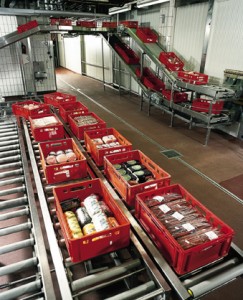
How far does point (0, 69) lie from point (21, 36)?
205 cm

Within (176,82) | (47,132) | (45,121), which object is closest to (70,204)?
(47,132)

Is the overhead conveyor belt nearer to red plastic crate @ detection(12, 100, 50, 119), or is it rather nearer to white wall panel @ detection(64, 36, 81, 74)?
red plastic crate @ detection(12, 100, 50, 119)

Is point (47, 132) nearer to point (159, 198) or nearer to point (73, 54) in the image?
point (159, 198)

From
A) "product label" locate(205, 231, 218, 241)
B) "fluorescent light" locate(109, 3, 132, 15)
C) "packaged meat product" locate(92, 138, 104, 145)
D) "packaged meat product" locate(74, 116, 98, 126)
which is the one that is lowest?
"product label" locate(205, 231, 218, 241)

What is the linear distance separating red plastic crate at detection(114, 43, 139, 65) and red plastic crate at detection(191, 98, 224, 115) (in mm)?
3295

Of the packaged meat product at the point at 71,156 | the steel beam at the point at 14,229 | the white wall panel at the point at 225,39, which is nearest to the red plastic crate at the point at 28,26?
the white wall panel at the point at 225,39

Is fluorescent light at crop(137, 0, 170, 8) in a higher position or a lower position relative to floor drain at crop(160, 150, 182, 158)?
higher

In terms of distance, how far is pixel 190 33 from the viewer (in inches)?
242

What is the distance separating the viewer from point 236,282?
2107 mm

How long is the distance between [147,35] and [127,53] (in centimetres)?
151

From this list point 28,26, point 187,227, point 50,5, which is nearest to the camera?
point 187,227

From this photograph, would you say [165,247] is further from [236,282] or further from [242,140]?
[242,140]

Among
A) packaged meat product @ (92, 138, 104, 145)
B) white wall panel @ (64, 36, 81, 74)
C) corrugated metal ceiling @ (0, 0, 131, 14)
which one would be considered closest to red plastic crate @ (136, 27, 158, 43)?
corrugated metal ceiling @ (0, 0, 131, 14)

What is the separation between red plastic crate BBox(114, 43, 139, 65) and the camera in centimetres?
770
